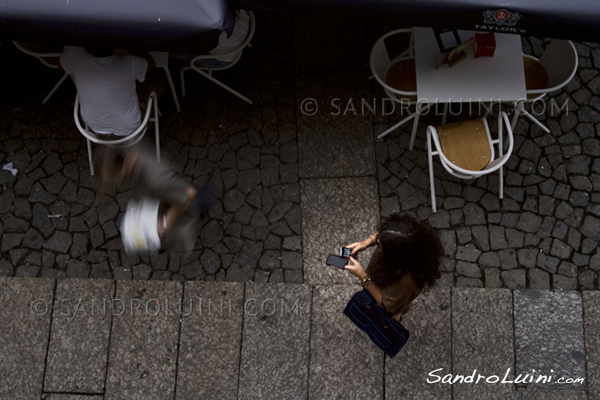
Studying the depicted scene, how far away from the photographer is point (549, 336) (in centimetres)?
452

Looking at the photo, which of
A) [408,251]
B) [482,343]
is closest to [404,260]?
[408,251]

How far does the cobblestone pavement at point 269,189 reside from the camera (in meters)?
4.75

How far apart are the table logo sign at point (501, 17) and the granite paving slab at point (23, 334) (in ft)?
14.2

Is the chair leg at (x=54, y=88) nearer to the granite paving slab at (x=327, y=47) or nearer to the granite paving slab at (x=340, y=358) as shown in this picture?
the granite paving slab at (x=327, y=47)

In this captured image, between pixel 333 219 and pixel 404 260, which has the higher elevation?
pixel 333 219

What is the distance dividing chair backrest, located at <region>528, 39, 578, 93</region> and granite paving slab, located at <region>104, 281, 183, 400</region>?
12.4 feet

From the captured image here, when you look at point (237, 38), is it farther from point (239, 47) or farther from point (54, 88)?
point (54, 88)

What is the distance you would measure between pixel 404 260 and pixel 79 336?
3115 millimetres

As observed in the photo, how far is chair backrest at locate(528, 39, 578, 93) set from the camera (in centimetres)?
423

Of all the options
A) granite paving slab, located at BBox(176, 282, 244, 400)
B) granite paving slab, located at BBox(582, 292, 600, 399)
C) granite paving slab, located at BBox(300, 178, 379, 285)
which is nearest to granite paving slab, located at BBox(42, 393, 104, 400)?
granite paving slab, located at BBox(176, 282, 244, 400)

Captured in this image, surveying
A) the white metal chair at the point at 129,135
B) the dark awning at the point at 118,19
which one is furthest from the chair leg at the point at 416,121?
the white metal chair at the point at 129,135

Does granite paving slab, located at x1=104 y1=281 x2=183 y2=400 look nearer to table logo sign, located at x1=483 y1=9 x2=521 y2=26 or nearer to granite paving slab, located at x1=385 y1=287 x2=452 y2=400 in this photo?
granite paving slab, located at x1=385 y1=287 x2=452 y2=400

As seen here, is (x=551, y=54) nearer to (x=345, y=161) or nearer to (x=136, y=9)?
(x=345, y=161)

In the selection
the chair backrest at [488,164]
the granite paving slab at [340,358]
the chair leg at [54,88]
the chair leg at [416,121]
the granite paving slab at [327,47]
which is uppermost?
the granite paving slab at [327,47]
